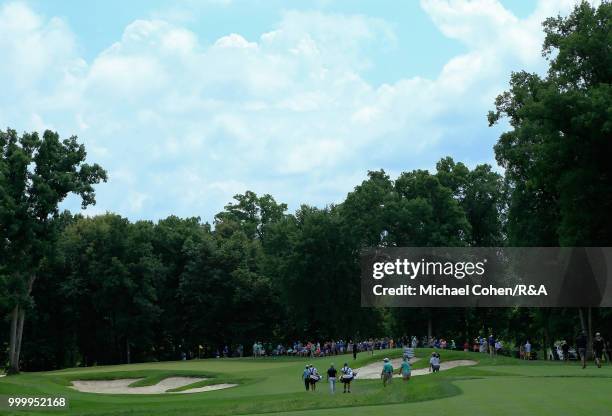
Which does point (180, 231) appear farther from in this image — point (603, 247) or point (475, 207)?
point (603, 247)

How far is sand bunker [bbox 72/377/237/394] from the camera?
54037 mm

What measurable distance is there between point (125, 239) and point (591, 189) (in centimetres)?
5544

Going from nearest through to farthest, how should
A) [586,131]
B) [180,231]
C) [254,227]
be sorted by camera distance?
[586,131] < [180,231] < [254,227]

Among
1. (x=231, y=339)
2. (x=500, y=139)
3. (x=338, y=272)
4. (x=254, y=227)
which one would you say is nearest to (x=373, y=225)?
(x=338, y=272)

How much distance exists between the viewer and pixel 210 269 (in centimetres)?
9144

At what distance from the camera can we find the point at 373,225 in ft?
277

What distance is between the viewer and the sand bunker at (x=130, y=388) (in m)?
54.0

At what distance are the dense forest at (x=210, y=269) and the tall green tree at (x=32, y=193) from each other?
0.11 m

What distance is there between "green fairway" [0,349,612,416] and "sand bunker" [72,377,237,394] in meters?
0.73

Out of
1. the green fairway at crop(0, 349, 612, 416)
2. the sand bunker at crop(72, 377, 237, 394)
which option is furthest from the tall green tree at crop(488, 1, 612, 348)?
the sand bunker at crop(72, 377, 237, 394)

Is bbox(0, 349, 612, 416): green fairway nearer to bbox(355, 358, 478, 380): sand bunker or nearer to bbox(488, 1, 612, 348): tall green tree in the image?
bbox(355, 358, 478, 380): sand bunker

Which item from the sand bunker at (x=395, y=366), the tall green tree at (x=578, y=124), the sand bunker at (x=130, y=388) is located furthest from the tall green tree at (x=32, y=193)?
the tall green tree at (x=578, y=124)

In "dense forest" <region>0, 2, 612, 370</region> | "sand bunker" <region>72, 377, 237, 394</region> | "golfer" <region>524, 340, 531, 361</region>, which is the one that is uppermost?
"dense forest" <region>0, 2, 612, 370</region>

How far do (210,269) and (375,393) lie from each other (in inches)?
2256
